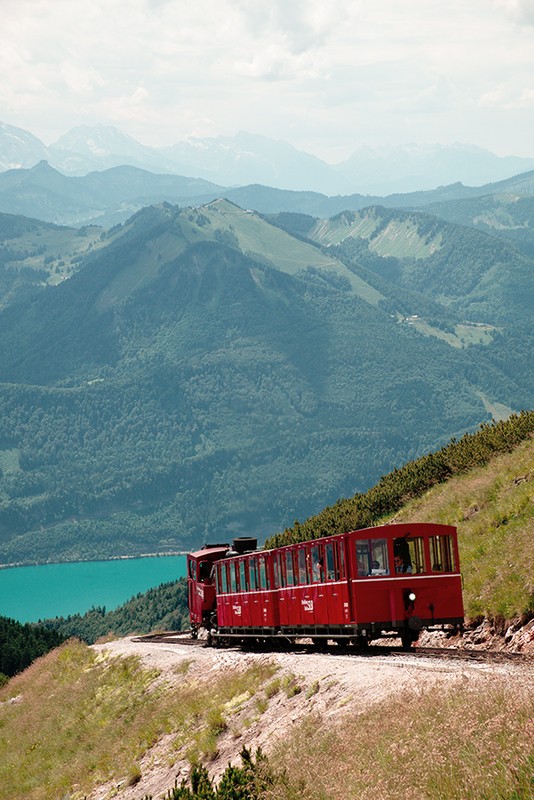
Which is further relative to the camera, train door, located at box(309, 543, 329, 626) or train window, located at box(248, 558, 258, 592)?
train window, located at box(248, 558, 258, 592)

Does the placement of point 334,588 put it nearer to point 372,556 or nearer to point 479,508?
point 372,556

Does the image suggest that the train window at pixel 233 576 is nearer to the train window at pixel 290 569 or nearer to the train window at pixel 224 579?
the train window at pixel 224 579

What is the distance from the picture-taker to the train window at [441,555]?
2897cm

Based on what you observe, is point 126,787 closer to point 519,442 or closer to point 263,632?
point 263,632

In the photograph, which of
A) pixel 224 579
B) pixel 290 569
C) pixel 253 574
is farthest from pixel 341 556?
pixel 224 579

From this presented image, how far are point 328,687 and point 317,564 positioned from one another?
8117mm

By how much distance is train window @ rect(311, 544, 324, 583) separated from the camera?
30.9 m

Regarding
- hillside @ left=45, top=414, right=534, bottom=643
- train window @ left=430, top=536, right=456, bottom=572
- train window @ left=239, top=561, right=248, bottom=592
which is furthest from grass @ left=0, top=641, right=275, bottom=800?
hillside @ left=45, top=414, right=534, bottom=643

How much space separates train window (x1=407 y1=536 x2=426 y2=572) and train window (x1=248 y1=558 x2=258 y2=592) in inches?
383

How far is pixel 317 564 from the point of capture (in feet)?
102

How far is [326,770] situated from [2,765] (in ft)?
83.6

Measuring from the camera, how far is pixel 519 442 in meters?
48.0

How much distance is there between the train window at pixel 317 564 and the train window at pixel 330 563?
1.37 ft

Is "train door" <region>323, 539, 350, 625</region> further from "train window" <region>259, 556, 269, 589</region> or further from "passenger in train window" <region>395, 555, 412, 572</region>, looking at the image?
"train window" <region>259, 556, 269, 589</region>
